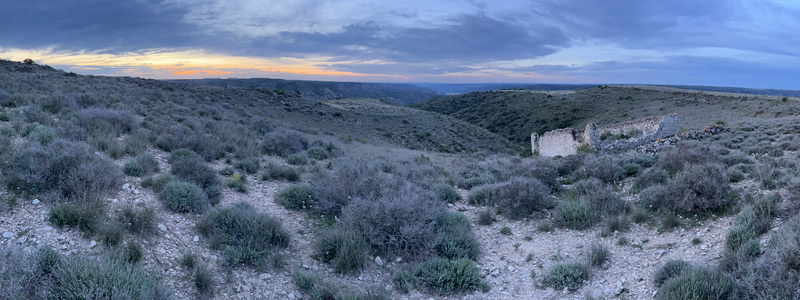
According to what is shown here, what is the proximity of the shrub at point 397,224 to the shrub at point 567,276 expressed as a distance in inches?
63.9

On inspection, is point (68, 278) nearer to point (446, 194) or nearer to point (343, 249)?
point (343, 249)

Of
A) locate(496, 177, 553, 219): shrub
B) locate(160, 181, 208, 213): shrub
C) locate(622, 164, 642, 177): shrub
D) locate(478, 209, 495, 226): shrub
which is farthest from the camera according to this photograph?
locate(622, 164, 642, 177): shrub

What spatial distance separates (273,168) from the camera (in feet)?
31.0

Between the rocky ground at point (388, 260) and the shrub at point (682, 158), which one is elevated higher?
the shrub at point (682, 158)

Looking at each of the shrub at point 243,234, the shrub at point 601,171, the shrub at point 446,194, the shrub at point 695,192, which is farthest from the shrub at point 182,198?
the shrub at point 601,171

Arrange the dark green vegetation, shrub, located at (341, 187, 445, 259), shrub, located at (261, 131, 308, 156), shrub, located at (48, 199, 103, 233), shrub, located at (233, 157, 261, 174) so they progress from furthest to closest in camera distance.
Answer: shrub, located at (261, 131, 308, 156) → shrub, located at (233, 157, 261, 174) → shrub, located at (341, 187, 445, 259) → shrub, located at (48, 199, 103, 233) → the dark green vegetation

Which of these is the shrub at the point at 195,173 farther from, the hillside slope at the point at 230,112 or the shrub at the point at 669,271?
the shrub at the point at 669,271

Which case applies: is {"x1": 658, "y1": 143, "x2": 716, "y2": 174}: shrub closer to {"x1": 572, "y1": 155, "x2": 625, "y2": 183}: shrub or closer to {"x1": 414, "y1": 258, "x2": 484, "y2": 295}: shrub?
{"x1": 572, "y1": 155, "x2": 625, "y2": 183}: shrub

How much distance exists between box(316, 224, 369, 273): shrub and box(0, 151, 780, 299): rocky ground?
0.46 ft

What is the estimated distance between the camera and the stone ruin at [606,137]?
1639 cm

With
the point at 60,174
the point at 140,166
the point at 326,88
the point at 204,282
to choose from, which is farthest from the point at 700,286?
the point at 326,88

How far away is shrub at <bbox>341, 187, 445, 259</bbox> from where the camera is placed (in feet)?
19.0

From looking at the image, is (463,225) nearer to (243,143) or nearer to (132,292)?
(132,292)

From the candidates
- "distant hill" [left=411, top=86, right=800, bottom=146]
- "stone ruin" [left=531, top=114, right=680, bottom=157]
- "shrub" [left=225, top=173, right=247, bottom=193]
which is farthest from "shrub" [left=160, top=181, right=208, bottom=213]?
"distant hill" [left=411, top=86, right=800, bottom=146]
